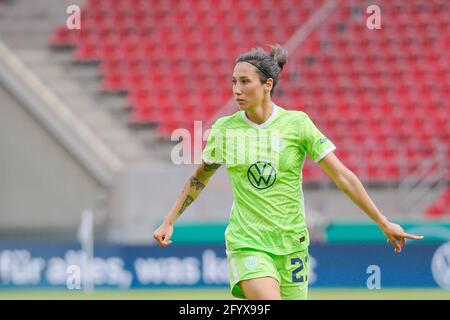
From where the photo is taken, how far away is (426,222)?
15891 mm

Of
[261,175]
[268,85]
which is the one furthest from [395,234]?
[268,85]

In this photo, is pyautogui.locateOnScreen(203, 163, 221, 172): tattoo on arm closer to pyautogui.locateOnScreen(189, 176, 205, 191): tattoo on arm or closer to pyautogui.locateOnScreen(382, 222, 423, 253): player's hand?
pyautogui.locateOnScreen(189, 176, 205, 191): tattoo on arm

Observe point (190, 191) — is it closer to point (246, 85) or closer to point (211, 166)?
point (211, 166)

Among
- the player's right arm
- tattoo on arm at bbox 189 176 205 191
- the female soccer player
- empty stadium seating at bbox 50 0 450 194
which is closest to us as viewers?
the female soccer player

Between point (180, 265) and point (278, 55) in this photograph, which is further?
point (180, 265)

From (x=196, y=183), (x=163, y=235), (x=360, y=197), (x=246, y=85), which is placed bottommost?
(x=163, y=235)

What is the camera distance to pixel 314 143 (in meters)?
7.17

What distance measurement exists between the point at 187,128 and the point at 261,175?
11762 millimetres

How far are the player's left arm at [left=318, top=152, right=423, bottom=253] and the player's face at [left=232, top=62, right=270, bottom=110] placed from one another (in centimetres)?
59

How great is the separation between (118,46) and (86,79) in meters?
0.81

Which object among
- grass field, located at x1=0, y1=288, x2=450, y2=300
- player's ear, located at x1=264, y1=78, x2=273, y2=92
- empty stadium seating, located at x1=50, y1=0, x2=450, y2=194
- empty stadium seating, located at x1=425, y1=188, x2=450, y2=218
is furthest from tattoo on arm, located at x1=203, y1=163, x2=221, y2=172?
empty stadium seating, located at x1=425, y1=188, x2=450, y2=218

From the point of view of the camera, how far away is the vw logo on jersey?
7.12 metres

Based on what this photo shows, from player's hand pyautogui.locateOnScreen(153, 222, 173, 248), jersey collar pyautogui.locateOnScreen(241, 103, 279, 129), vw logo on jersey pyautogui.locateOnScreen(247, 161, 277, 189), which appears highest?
jersey collar pyautogui.locateOnScreen(241, 103, 279, 129)

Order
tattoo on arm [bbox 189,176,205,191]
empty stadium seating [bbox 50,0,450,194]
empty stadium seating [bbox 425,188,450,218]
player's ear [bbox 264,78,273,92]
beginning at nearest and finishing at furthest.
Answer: player's ear [bbox 264,78,273,92] < tattoo on arm [bbox 189,176,205,191] < empty stadium seating [bbox 425,188,450,218] < empty stadium seating [bbox 50,0,450,194]
